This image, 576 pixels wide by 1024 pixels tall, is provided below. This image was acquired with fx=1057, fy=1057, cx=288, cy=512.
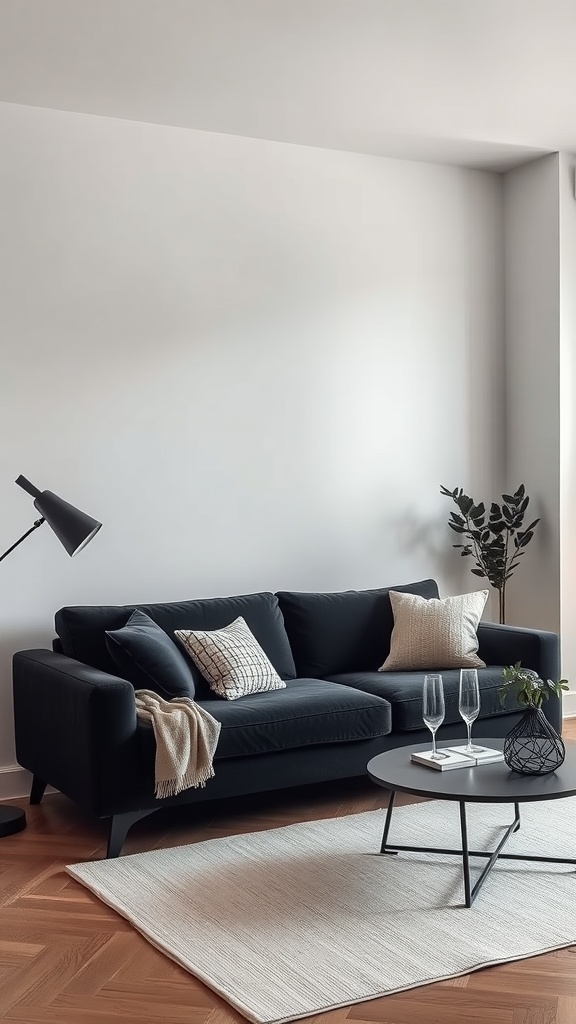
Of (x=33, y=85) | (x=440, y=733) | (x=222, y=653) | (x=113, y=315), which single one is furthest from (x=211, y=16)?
(x=440, y=733)

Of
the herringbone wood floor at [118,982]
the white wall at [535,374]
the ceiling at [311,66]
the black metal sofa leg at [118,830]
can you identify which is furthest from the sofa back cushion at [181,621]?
the ceiling at [311,66]

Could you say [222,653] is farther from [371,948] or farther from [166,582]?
[371,948]

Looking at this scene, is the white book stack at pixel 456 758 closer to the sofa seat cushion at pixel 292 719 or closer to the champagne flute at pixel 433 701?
the champagne flute at pixel 433 701

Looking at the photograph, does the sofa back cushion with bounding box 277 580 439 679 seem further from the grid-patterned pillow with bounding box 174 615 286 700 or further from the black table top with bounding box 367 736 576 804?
the black table top with bounding box 367 736 576 804

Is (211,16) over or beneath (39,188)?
over

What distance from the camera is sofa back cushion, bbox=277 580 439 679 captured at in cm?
485

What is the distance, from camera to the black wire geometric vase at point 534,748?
328 centimetres

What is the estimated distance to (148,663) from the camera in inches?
160

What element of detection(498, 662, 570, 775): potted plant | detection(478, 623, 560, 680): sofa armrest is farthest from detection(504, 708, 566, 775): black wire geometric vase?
detection(478, 623, 560, 680): sofa armrest

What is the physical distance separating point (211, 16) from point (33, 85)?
0.97 metres

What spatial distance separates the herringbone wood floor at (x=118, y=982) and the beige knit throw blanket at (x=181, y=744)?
45cm

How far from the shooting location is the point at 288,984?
2668 mm

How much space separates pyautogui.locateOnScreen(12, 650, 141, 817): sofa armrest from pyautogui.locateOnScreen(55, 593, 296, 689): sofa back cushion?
7.4 inches

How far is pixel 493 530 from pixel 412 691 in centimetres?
151
